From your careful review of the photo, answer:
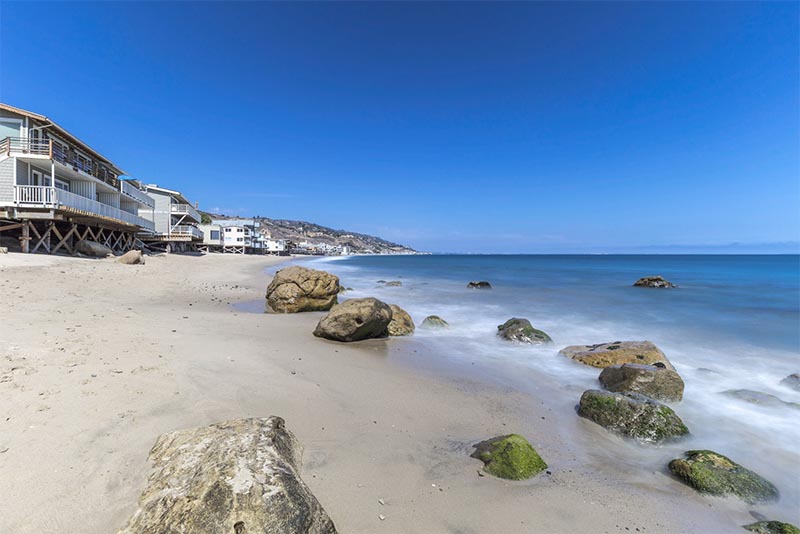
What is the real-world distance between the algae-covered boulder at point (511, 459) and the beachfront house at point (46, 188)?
24.0 metres

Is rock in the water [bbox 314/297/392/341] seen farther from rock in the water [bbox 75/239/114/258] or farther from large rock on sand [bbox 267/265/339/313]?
rock in the water [bbox 75/239/114/258]

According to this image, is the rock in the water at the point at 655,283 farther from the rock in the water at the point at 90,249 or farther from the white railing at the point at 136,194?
the white railing at the point at 136,194

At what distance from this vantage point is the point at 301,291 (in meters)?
12.6

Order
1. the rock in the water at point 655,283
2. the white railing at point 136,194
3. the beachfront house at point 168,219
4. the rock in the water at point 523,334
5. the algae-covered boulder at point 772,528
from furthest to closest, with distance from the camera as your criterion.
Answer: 1. the beachfront house at point 168,219
2. the rock in the water at point 655,283
3. the white railing at point 136,194
4. the rock in the water at point 523,334
5. the algae-covered boulder at point 772,528

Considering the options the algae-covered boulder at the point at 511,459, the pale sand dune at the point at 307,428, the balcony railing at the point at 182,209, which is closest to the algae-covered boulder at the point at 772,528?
the pale sand dune at the point at 307,428

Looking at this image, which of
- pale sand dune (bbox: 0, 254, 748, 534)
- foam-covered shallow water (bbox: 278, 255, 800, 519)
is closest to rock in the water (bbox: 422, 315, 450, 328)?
foam-covered shallow water (bbox: 278, 255, 800, 519)

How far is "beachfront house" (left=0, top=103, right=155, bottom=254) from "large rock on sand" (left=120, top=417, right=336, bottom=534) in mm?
22828

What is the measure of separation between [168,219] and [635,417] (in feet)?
160

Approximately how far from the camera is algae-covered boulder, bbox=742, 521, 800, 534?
3.16 m

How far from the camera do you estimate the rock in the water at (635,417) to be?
16.4 feet

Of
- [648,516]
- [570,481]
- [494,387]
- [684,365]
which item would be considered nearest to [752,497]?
[648,516]

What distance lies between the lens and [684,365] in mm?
9398

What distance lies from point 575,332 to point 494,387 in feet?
25.4

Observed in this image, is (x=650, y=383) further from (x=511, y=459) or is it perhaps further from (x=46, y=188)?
(x=46, y=188)
